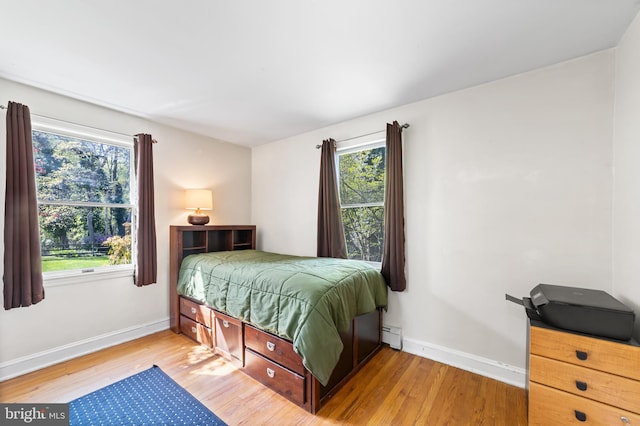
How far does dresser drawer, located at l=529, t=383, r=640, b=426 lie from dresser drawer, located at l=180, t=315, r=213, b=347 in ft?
8.35

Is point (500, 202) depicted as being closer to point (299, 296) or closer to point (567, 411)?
A: point (567, 411)

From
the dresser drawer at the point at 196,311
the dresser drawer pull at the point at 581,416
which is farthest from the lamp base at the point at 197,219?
the dresser drawer pull at the point at 581,416

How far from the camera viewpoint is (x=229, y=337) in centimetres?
235

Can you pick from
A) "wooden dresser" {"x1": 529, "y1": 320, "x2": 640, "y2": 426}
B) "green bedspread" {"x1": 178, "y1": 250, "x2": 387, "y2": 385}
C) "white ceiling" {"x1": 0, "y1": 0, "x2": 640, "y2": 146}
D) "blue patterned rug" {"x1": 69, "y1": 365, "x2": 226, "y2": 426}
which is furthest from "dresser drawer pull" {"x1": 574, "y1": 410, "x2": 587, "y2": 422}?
"white ceiling" {"x1": 0, "y1": 0, "x2": 640, "y2": 146}

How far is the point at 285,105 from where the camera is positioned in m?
2.65

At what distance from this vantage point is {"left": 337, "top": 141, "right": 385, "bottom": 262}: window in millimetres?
2910

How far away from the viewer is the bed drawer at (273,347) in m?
1.83

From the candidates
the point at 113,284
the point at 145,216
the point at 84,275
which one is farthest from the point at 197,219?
the point at 84,275

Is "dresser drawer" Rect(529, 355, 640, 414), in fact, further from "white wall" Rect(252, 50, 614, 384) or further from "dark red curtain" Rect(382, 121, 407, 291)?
"dark red curtain" Rect(382, 121, 407, 291)

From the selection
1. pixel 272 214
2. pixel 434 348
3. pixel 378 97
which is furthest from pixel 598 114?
pixel 272 214

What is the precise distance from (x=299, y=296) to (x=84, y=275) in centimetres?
229

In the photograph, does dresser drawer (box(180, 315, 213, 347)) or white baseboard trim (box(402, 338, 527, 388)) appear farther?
dresser drawer (box(180, 315, 213, 347))

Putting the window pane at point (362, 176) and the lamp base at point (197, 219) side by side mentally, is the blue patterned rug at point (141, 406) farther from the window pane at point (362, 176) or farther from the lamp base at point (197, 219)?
the window pane at point (362, 176)

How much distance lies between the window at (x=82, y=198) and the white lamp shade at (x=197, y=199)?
1.86 ft
